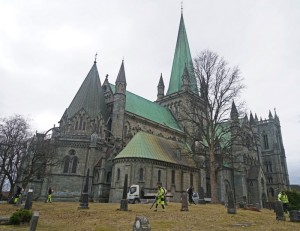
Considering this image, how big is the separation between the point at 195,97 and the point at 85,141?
53.3 feet

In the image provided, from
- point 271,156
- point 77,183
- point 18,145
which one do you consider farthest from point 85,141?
point 271,156

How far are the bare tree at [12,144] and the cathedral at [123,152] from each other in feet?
14.5

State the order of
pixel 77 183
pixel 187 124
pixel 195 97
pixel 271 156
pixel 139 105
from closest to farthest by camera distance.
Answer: pixel 195 97
pixel 77 183
pixel 139 105
pixel 187 124
pixel 271 156

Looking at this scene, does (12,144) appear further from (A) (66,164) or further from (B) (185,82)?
(B) (185,82)

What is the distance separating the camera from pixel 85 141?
3544 centimetres

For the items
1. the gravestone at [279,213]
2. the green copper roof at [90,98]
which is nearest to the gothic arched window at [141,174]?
the green copper roof at [90,98]

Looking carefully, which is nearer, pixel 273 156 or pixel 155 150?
pixel 155 150

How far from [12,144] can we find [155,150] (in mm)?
16870

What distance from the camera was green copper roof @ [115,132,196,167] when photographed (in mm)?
31375

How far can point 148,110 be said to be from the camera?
47.9 m

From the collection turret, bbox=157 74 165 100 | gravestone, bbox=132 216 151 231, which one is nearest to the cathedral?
turret, bbox=157 74 165 100

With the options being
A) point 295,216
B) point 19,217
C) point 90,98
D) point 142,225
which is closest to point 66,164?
point 90,98

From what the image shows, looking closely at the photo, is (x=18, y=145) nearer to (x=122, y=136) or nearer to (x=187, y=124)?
(x=122, y=136)

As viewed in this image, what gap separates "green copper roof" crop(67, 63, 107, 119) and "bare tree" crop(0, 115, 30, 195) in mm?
8406
